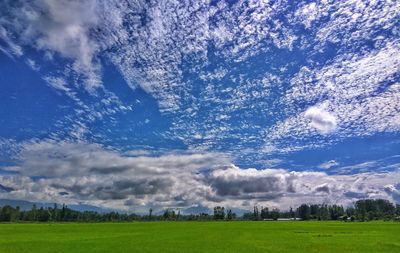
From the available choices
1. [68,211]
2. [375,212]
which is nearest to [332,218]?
[375,212]

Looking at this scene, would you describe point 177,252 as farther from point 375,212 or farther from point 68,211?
point 375,212

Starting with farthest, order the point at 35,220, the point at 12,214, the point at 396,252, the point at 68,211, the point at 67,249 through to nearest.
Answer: the point at 68,211
the point at 35,220
the point at 12,214
the point at 67,249
the point at 396,252

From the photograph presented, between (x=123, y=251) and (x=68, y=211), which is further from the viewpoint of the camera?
(x=68, y=211)

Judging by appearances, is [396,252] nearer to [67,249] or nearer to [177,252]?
[177,252]

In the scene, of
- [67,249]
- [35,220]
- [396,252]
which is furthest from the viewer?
[35,220]

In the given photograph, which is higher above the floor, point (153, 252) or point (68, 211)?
point (68, 211)

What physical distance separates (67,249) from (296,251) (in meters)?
21.1

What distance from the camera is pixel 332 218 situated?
195250mm

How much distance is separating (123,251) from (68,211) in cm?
17320

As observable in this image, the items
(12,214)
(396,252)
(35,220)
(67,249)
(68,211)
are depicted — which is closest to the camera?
(396,252)

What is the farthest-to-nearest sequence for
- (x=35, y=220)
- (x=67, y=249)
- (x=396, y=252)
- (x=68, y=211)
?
(x=68, y=211)
(x=35, y=220)
(x=67, y=249)
(x=396, y=252)

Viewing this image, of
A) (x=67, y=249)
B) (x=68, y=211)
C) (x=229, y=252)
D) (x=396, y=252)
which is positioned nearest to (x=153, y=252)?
(x=229, y=252)

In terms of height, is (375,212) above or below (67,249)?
above

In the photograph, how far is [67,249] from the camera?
35062 millimetres
